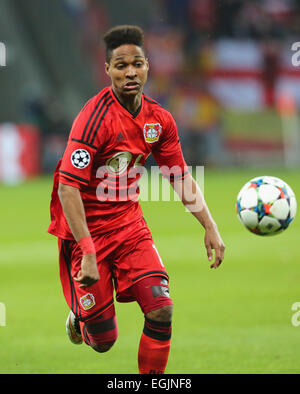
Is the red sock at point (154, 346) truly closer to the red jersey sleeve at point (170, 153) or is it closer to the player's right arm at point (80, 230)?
the player's right arm at point (80, 230)

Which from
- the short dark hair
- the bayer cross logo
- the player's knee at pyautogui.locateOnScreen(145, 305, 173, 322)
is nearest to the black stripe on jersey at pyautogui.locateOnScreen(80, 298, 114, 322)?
the player's knee at pyautogui.locateOnScreen(145, 305, 173, 322)

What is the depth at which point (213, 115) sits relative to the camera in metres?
30.1

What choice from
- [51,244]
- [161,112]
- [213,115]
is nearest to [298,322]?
[161,112]

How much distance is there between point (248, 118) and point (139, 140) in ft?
84.0

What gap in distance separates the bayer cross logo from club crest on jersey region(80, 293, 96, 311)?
3.19 feet

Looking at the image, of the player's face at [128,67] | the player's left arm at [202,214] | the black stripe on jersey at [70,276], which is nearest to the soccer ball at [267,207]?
the player's left arm at [202,214]

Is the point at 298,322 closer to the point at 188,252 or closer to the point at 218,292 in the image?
the point at 218,292

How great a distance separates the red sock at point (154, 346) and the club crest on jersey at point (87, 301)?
1.58 feet

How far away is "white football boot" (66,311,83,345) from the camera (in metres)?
6.19

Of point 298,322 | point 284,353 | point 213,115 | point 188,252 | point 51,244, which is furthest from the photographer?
point 213,115

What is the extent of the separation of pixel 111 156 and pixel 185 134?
24.1 m

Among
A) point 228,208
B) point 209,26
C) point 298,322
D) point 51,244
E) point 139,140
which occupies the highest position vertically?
point 209,26

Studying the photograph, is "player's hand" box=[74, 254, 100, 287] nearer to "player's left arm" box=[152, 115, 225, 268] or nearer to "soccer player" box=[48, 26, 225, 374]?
"soccer player" box=[48, 26, 225, 374]

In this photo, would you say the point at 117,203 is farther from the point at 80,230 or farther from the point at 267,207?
the point at 267,207
